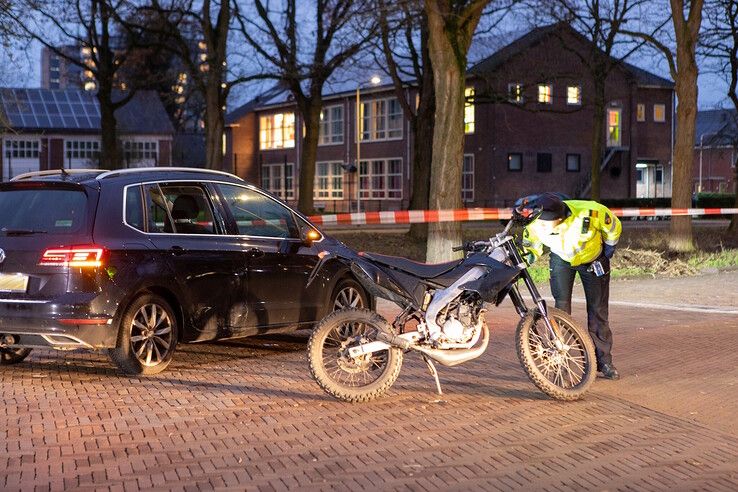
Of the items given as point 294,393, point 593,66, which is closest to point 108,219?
point 294,393

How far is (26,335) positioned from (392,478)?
395 centimetres

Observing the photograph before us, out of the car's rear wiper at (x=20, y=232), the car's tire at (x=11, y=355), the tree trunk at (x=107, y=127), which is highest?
the tree trunk at (x=107, y=127)

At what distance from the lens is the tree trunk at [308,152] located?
34719 mm


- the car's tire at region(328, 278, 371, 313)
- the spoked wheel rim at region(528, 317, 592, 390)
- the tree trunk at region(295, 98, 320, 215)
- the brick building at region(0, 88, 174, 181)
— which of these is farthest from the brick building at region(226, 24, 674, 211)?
the spoked wheel rim at region(528, 317, 592, 390)

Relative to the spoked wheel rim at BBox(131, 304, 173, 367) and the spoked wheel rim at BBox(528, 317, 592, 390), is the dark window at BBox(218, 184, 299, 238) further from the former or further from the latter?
the spoked wheel rim at BBox(528, 317, 592, 390)

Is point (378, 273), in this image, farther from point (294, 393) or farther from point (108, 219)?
point (108, 219)

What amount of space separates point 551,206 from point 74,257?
3.71 m

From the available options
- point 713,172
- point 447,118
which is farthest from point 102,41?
point 713,172

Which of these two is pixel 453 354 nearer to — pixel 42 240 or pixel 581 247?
pixel 581 247

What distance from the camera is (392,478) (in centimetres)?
590

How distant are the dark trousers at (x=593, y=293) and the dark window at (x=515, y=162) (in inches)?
1736

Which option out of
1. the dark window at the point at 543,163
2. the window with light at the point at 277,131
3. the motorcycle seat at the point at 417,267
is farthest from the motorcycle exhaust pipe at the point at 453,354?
the window with light at the point at 277,131

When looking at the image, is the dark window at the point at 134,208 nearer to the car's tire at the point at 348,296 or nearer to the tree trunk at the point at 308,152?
the car's tire at the point at 348,296

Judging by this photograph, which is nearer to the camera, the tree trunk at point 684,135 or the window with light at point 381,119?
the tree trunk at point 684,135
